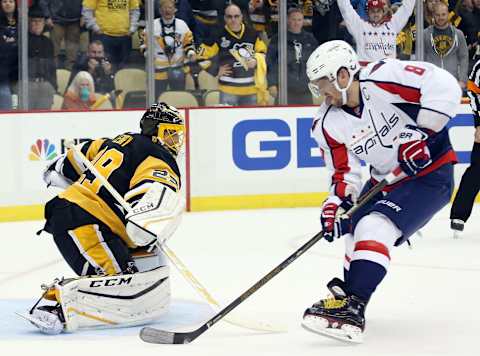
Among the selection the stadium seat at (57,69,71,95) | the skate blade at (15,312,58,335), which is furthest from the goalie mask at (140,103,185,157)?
the stadium seat at (57,69,71,95)

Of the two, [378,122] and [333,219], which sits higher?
[378,122]

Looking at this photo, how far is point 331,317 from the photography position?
4.20m

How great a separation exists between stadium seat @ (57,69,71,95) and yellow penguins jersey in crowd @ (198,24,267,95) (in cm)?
91

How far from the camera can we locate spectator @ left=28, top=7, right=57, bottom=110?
8.09 meters

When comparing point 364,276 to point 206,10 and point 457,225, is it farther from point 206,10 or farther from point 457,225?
point 206,10

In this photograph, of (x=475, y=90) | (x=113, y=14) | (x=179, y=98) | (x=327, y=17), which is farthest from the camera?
(x=327, y=17)

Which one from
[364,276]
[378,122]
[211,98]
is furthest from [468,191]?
[364,276]

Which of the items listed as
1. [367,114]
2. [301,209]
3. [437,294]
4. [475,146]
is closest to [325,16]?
[301,209]

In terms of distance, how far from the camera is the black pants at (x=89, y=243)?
4484 millimetres

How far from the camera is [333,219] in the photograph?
4301 mm

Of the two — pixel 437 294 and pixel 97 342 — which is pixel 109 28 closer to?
pixel 437 294

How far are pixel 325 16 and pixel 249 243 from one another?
8.81 feet

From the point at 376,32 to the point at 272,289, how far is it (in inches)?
161

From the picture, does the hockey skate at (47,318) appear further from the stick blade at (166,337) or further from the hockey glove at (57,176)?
the hockey glove at (57,176)
